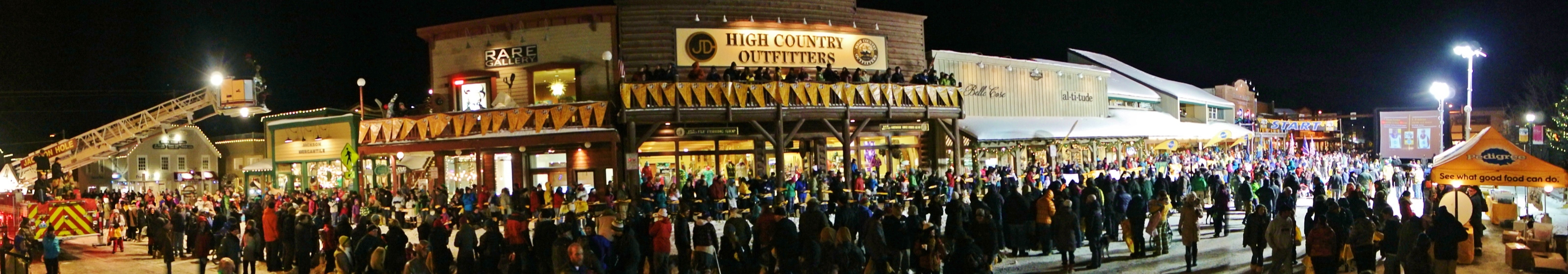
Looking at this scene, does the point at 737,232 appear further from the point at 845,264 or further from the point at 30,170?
the point at 30,170

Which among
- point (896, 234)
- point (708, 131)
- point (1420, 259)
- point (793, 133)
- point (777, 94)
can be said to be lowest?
point (1420, 259)

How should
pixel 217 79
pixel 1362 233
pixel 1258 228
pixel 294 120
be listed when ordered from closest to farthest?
pixel 1362 233 → pixel 1258 228 → pixel 217 79 → pixel 294 120

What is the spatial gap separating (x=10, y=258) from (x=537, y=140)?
11.6 meters

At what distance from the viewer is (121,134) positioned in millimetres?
28359

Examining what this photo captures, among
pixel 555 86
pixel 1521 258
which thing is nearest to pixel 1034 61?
pixel 555 86

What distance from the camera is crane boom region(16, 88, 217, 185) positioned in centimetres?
2750

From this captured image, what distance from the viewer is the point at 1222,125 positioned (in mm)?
49406

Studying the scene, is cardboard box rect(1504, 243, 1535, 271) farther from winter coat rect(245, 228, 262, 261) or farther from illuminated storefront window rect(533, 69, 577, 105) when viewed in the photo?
illuminated storefront window rect(533, 69, 577, 105)

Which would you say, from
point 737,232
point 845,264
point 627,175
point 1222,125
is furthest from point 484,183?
point 1222,125

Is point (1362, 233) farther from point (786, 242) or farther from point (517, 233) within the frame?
point (517, 233)

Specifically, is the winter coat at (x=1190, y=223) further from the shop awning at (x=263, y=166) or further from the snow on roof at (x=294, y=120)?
the shop awning at (x=263, y=166)

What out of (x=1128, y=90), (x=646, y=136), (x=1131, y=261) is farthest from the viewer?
(x=1128, y=90)

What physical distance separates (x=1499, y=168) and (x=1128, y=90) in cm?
3022

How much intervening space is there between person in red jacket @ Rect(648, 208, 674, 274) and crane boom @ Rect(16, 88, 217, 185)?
814 inches
